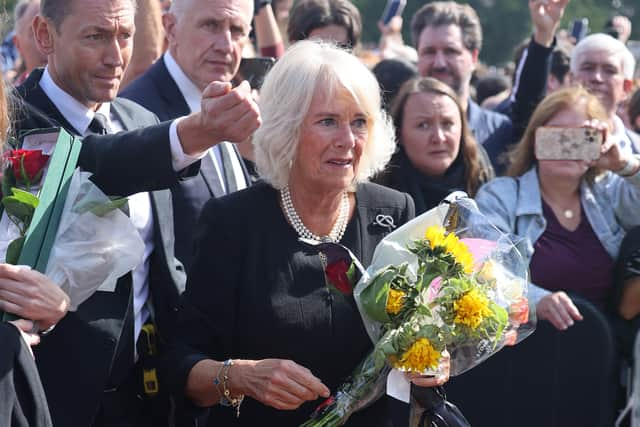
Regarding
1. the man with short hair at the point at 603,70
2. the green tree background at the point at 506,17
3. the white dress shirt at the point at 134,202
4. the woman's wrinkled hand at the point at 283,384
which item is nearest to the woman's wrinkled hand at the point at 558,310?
the woman's wrinkled hand at the point at 283,384

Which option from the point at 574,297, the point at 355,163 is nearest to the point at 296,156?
the point at 355,163

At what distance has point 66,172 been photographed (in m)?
3.04

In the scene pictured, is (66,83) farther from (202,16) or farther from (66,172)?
(202,16)

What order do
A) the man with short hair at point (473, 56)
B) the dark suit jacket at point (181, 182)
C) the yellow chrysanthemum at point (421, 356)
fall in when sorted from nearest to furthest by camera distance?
the yellow chrysanthemum at point (421, 356), the dark suit jacket at point (181, 182), the man with short hair at point (473, 56)

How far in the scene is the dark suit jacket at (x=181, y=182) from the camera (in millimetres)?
Result: 3908

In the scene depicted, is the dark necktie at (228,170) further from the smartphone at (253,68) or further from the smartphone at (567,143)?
the smartphone at (567,143)

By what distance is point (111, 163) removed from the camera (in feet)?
10.1

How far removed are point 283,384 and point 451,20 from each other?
13.1 feet

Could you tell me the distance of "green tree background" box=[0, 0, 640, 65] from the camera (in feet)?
149

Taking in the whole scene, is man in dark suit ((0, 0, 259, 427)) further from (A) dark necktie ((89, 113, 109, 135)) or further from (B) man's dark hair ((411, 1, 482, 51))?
(B) man's dark hair ((411, 1, 482, 51))

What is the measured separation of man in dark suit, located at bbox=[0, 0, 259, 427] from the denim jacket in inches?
70.3

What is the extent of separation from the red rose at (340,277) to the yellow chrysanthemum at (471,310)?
1.26ft

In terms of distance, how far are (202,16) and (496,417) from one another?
7.11 feet

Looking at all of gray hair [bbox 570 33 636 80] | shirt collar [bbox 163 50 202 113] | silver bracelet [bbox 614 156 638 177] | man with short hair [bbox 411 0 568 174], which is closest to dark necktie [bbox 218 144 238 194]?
shirt collar [bbox 163 50 202 113]
